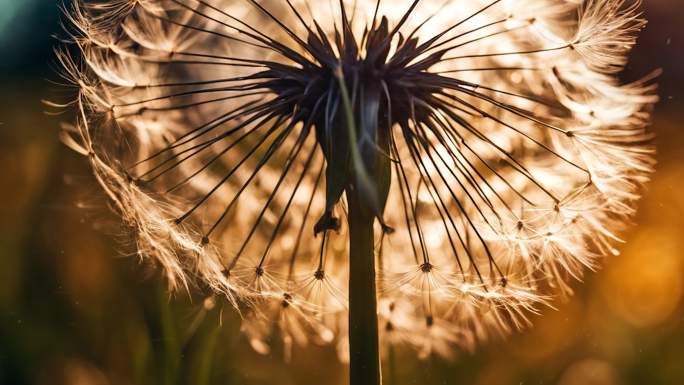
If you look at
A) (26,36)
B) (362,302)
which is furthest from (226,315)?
(26,36)

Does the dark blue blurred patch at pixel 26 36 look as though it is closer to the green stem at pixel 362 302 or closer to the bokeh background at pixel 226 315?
the bokeh background at pixel 226 315

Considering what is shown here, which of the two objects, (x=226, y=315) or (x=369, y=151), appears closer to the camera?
(x=369, y=151)

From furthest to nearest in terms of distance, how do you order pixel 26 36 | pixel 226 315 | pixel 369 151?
pixel 26 36, pixel 226 315, pixel 369 151

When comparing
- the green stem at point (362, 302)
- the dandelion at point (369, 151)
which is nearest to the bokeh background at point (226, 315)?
the dandelion at point (369, 151)

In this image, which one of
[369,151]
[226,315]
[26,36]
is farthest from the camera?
[26,36]

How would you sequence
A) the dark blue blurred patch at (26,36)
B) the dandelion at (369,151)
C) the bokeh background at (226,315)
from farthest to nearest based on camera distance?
the dark blue blurred patch at (26,36)
the bokeh background at (226,315)
the dandelion at (369,151)

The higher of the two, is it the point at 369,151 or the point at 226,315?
the point at 226,315

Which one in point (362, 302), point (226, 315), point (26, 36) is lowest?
point (362, 302)

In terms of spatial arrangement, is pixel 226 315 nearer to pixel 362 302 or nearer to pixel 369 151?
pixel 362 302
